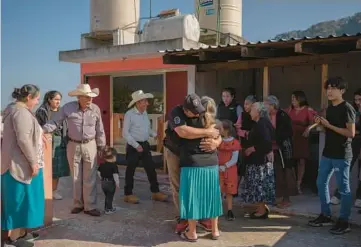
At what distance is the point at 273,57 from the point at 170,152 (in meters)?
2.95

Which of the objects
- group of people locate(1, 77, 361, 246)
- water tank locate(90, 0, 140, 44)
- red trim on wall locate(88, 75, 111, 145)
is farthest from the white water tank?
group of people locate(1, 77, 361, 246)

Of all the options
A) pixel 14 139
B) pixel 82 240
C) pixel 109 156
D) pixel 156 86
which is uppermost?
pixel 156 86

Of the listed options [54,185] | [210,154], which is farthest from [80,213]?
[210,154]

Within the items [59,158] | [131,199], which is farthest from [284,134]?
[59,158]

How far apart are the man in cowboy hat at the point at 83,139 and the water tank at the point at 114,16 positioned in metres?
4.64

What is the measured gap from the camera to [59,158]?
604 cm

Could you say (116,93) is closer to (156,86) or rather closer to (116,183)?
(156,86)

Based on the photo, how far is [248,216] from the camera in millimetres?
5230

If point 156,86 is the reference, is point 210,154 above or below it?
below

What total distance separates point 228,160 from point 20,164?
243cm

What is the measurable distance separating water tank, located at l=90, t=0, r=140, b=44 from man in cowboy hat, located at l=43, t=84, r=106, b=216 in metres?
4.64

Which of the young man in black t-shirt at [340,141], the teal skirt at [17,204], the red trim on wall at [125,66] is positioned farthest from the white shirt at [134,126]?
the young man in black t-shirt at [340,141]

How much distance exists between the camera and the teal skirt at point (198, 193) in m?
4.21

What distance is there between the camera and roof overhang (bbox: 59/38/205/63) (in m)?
7.64
